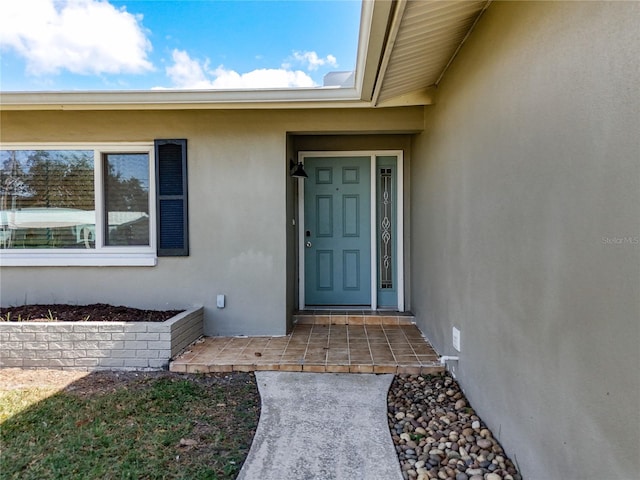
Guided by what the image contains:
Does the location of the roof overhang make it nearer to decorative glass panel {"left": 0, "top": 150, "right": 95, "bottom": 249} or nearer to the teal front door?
decorative glass panel {"left": 0, "top": 150, "right": 95, "bottom": 249}

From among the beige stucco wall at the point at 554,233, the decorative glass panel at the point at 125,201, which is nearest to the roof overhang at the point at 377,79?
the beige stucco wall at the point at 554,233

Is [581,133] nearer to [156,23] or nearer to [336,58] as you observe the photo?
[336,58]

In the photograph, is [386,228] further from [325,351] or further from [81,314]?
[81,314]

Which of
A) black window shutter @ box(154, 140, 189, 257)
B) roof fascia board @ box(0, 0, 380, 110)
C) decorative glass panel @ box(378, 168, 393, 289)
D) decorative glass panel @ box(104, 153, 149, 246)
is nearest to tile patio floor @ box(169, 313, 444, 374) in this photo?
decorative glass panel @ box(378, 168, 393, 289)

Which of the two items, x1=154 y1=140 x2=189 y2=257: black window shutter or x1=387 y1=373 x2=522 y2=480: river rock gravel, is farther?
x1=154 y1=140 x2=189 y2=257: black window shutter

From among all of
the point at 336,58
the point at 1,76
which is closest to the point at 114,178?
the point at 1,76

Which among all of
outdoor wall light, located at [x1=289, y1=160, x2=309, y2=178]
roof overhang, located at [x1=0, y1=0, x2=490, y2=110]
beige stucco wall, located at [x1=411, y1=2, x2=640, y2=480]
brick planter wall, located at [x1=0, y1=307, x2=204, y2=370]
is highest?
roof overhang, located at [x1=0, y1=0, x2=490, y2=110]

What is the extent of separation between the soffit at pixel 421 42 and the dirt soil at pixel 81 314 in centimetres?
314

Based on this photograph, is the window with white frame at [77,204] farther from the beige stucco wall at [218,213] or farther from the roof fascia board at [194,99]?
the roof fascia board at [194,99]

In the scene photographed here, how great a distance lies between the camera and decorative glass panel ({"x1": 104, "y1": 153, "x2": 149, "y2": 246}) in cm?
408

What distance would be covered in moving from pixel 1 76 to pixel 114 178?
1.34 meters

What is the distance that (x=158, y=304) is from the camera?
12.9 feet

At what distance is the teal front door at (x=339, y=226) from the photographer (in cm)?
464

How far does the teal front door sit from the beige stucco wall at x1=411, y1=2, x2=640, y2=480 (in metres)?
2.05
